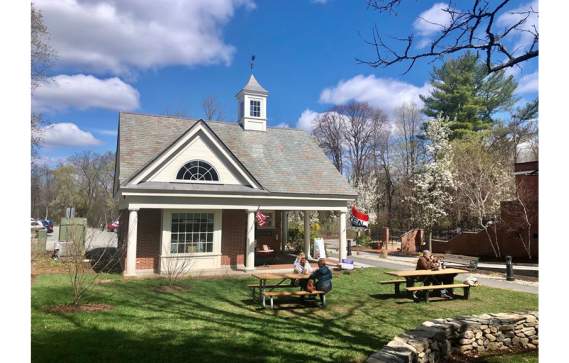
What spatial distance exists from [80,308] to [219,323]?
345 centimetres

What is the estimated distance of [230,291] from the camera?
12.2m

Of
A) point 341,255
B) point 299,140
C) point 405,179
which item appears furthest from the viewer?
point 405,179

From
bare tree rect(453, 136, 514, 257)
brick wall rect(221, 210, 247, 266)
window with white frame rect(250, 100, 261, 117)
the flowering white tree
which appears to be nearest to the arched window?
brick wall rect(221, 210, 247, 266)

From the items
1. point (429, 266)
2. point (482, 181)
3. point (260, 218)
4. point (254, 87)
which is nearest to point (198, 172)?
point (260, 218)

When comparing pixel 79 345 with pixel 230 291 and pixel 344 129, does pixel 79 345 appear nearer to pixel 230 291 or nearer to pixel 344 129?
pixel 230 291

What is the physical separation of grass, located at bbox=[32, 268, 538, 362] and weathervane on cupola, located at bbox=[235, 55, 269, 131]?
1065cm

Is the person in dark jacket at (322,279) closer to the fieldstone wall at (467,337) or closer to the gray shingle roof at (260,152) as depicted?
the fieldstone wall at (467,337)

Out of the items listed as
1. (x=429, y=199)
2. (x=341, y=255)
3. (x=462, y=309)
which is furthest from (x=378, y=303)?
(x=429, y=199)

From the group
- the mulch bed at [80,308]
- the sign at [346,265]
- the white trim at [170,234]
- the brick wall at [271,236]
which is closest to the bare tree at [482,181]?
the sign at [346,265]

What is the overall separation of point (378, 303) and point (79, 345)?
780 centimetres

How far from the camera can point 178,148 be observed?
15.9 metres

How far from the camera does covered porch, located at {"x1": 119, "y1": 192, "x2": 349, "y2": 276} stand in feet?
49.4

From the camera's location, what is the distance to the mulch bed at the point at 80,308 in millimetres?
8719
